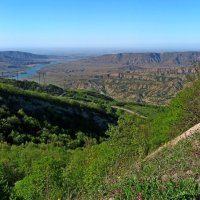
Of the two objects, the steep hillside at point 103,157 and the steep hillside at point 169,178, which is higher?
the steep hillside at point 169,178

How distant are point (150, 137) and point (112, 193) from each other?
857 inches

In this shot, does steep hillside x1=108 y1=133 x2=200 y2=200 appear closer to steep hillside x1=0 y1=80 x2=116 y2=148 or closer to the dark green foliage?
the dark green foliage

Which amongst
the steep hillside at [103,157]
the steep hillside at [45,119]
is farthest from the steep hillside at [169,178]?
the steep hillside at [45,119]

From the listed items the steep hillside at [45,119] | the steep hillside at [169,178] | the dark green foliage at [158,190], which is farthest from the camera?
the steep hillside at [45,119]

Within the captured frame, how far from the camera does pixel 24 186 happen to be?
93.2 ft

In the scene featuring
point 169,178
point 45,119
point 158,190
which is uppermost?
point 158,190

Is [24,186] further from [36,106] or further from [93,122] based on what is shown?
[93,122]

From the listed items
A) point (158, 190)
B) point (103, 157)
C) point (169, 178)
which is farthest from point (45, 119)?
point (158, 190)

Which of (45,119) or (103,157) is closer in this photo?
(103,157)

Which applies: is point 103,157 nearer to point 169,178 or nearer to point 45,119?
point 169,178

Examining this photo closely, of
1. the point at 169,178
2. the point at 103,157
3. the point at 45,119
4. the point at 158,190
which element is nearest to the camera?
the point at 158,190

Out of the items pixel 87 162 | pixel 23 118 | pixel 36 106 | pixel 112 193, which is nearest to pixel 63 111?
pixel 36 106

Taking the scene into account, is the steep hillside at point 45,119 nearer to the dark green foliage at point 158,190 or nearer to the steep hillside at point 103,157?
the steep hillside at point 103,157

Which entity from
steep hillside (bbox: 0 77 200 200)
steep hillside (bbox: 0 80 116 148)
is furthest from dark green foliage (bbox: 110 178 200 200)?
steep hillside (bbox: 0 80 116 148)
